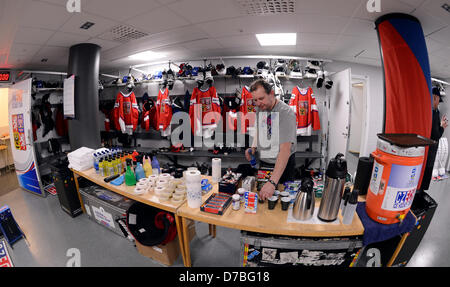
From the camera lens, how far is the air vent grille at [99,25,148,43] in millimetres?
2547

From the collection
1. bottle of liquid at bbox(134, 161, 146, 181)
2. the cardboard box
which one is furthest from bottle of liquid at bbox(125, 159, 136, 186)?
the cardboard box

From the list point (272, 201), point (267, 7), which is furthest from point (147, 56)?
point (272, 201)

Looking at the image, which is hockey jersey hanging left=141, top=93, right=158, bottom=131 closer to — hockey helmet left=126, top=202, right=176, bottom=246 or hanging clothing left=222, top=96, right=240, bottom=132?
hanging clothing left=222, top=96, right=240, bottom=132

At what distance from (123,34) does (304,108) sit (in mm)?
3555

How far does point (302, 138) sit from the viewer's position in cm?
410

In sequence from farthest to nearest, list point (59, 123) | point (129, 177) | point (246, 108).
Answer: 1. point (59, 123)
2. point (246, 108)
3. point (129, 177)

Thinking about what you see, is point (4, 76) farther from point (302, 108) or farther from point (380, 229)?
point (380, 229)

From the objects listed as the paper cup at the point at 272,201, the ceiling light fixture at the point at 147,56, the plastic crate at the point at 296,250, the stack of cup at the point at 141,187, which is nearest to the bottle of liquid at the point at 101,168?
the stack of cup at the point at 141,187

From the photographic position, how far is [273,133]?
67.9 inches

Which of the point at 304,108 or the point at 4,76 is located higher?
the point at 4,76
